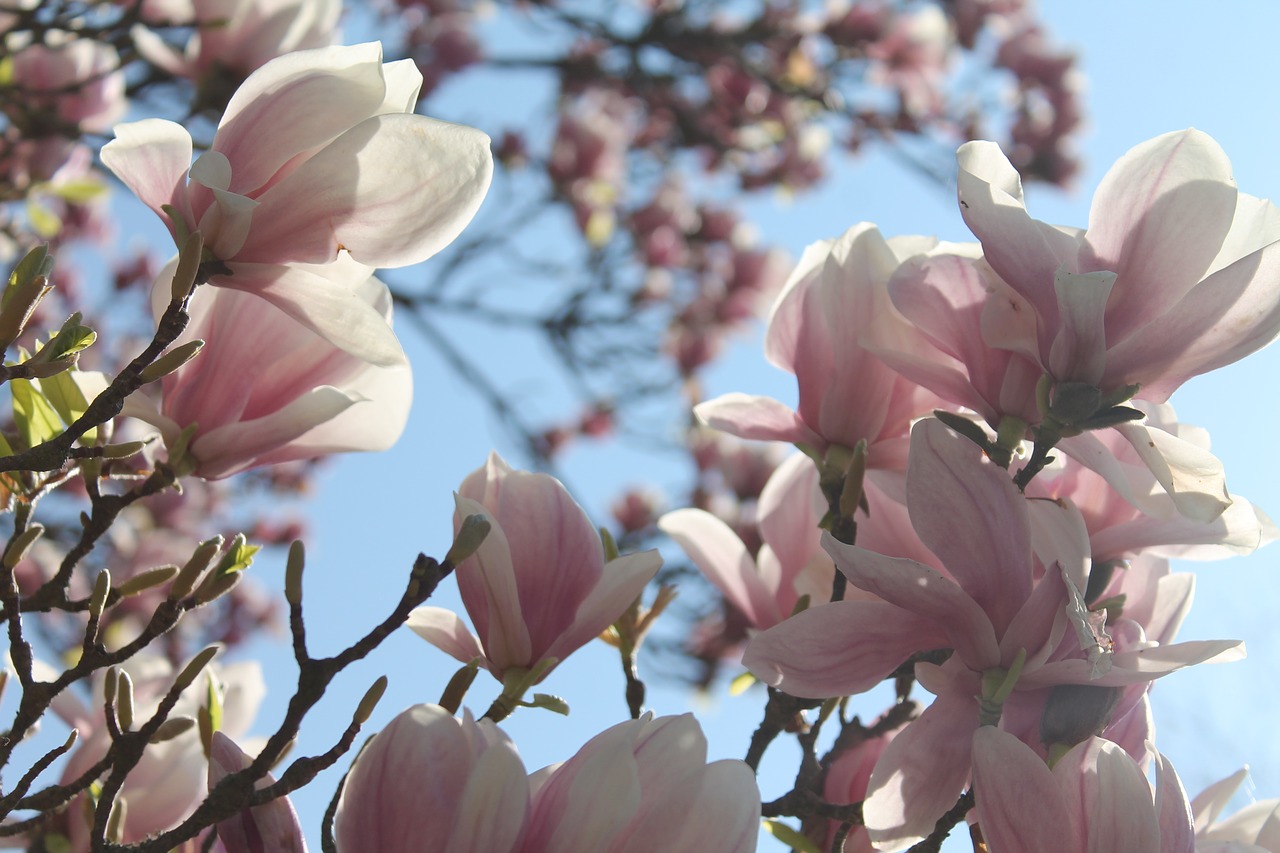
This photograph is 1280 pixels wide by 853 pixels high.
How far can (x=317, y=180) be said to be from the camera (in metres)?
0.66

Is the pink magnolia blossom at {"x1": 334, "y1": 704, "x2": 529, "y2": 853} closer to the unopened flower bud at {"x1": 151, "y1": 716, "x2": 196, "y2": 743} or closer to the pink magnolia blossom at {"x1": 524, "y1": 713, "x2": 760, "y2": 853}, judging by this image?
the pink magnolia blossom at {"x1": 524, "y1": 713, "x2": 760, "y2": 853}

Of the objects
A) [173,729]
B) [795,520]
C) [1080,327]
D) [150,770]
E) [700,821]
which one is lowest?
[150,770]

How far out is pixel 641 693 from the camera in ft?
3.00

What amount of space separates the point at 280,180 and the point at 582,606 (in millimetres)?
339

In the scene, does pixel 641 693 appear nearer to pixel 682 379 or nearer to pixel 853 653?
pixel 853 653

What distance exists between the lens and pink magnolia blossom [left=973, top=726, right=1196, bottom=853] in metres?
0.62

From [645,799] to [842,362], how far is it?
39 centimetres

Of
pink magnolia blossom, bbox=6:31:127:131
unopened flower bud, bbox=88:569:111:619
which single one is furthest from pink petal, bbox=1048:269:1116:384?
pink magnolia blossom, bbox=6:31:127:131

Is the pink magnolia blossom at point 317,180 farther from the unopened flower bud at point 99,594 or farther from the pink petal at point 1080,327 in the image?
the pink petal at point 1080,327

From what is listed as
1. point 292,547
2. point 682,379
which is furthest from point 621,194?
point 292,547

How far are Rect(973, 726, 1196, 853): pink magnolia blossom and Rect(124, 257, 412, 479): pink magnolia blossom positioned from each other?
470 mm

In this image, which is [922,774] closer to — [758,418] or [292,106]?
[758,418]

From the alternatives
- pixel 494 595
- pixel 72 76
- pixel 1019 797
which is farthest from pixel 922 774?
pixel 72 76

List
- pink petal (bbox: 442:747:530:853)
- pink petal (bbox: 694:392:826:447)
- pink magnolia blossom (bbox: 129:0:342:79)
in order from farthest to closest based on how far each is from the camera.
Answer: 1. pink magnolia blossom (bbox: 129:0:342:79)
2. pink petal (bbox: 694:392:826:447)
3. pink petal (bbox: 442:747:530:853)
